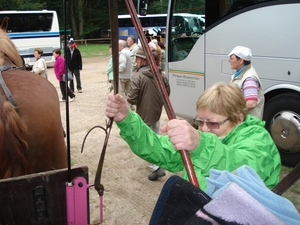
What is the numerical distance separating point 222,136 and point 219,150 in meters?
0.30

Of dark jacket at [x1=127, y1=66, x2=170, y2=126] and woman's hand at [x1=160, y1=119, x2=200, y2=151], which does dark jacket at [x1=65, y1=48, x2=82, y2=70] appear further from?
woman's hand at [x1=160, y1=119, x2=200, y2=151]

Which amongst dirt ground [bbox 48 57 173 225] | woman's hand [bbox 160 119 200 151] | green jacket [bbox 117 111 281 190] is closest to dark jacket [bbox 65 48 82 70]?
dirt ground [bbox 48 57 173 225]

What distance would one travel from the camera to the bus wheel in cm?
438

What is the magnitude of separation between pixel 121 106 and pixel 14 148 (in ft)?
3.39

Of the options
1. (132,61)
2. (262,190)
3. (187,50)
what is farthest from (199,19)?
(262,190)

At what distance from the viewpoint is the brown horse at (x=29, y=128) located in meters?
2.14

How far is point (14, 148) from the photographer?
7.06ft

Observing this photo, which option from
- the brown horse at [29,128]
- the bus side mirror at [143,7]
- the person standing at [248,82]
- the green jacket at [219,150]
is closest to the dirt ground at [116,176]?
the brown horse at [29,128]

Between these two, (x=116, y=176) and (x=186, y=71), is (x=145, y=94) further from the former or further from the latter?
(x=186, y=71)

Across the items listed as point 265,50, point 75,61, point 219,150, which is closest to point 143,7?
point 265,50

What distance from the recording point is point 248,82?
11.3 feet

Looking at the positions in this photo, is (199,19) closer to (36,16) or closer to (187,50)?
(187,50)

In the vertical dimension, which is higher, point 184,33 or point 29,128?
point 184,33

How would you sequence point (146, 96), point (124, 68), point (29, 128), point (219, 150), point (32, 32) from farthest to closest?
1. point (32, 32)
2. point (124, 68)
3. point (146, 96)
4. point (29, 128)
5. point (219, 150)
